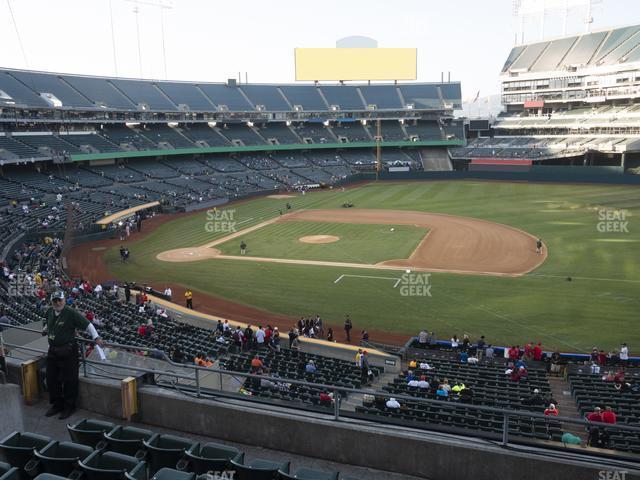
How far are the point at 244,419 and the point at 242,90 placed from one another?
287 ft

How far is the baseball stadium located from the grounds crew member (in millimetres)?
59

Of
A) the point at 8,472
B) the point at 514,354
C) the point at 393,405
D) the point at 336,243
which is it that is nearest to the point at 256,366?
the point at 393,405

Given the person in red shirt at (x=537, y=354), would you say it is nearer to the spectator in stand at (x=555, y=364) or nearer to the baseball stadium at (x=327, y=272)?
the baseball stadium at (x=327, y=272)

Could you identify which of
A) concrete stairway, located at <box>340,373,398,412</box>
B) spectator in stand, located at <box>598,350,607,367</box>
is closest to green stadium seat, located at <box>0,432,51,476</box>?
concrete stairway, located at <box>340,373,398,412</box>

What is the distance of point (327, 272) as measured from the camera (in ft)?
106

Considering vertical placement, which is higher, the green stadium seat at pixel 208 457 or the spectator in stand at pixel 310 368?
the green stadium seat at pixel 208 457

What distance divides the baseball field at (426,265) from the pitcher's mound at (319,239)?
89mm

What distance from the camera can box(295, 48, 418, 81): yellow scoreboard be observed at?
312 ft

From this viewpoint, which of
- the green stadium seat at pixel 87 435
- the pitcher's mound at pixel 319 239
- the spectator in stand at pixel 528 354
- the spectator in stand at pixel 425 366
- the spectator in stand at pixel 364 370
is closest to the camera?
the green stadium seat at pixel 87 435

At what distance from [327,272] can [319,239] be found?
9325mm

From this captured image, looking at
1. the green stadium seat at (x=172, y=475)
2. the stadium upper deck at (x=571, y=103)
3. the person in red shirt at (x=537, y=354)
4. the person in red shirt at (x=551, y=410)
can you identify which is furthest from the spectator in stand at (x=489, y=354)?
the stadium upper deck at (x=571, y=103)

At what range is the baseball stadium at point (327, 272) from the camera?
688cm

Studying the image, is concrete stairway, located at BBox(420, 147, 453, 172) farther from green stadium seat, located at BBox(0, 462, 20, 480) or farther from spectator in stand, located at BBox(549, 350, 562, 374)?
green stadium seat, located at BBox(0, 462, 20, 480)

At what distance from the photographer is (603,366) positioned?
1812 cm
